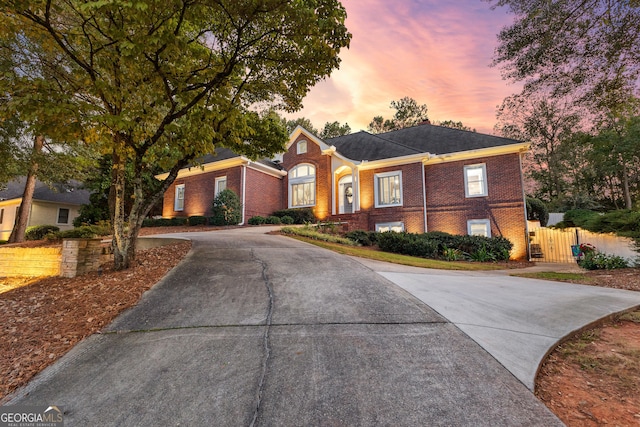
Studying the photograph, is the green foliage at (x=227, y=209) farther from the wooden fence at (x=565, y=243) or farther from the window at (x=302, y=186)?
the wooden fence at (x=565, y=243)

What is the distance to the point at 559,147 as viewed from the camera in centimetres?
2892

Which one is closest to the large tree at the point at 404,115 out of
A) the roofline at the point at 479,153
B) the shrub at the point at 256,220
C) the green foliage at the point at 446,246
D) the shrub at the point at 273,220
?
the roofline at the point at 479,153

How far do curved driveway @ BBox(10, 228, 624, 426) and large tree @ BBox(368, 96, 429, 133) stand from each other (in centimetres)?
3562

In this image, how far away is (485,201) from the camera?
15.0 metres

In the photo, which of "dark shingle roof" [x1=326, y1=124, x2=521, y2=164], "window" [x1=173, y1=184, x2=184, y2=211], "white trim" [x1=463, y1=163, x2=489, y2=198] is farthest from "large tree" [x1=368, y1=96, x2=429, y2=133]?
"window" [x1=173, y1=184, x2=184, y2=211]

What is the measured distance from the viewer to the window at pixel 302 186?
64.5 feet

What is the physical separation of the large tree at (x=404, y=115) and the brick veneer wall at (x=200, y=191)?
24817 millimetres

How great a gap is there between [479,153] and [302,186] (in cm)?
1129

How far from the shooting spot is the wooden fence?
11398mm

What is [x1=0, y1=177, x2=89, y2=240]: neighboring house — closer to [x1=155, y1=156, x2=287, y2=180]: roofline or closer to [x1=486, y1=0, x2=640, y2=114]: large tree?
[x1=155, y1=156, x2=287, y2=180]: roofline

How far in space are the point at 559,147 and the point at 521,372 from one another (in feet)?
118

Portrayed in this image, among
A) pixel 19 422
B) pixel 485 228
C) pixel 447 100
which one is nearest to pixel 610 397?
pixel 19 422

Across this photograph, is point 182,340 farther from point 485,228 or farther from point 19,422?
point 485,228

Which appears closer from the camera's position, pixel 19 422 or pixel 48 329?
pixel 19 422
